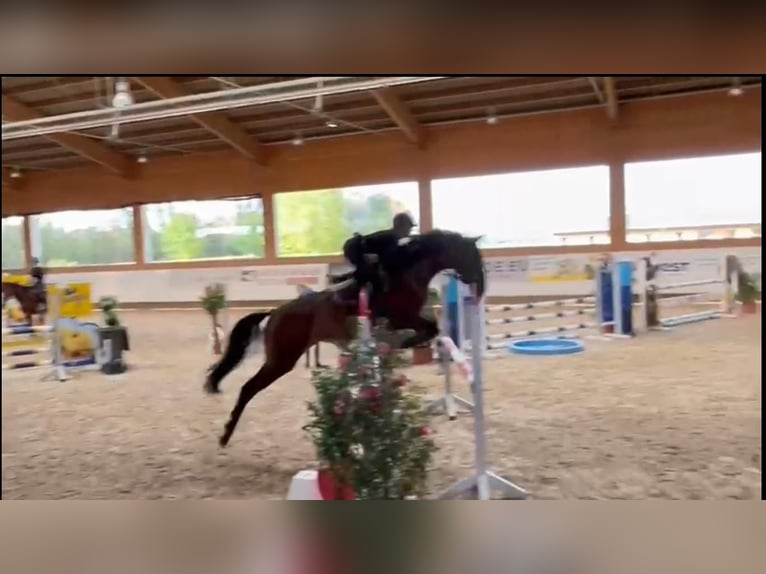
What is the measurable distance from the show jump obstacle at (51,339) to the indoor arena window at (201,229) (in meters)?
0.24

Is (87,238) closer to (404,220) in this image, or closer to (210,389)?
(210,389)

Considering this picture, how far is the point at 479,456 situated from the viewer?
1686 millimetres

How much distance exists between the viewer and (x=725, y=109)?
1.56 meters

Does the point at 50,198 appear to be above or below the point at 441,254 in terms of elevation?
A: above

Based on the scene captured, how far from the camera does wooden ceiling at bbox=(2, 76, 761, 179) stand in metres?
1.45

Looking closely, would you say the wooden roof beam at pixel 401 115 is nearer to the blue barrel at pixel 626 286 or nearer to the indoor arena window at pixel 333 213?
the indoor arena window at pixel 333 213

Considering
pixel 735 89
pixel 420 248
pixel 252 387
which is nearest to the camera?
pixel 735 89

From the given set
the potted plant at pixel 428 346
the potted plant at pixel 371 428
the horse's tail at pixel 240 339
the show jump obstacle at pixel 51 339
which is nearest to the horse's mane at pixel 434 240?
the potted plant at pixel 428 346

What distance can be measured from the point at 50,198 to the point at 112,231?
0.21 m

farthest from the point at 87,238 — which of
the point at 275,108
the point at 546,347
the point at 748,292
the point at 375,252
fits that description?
the point at 748,292

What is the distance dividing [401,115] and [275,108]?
0.32 m

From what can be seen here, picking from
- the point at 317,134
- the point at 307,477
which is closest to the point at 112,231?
the point at 317,134

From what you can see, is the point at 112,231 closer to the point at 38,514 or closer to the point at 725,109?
the point at 38,514

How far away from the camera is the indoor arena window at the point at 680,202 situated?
1.68 metres
